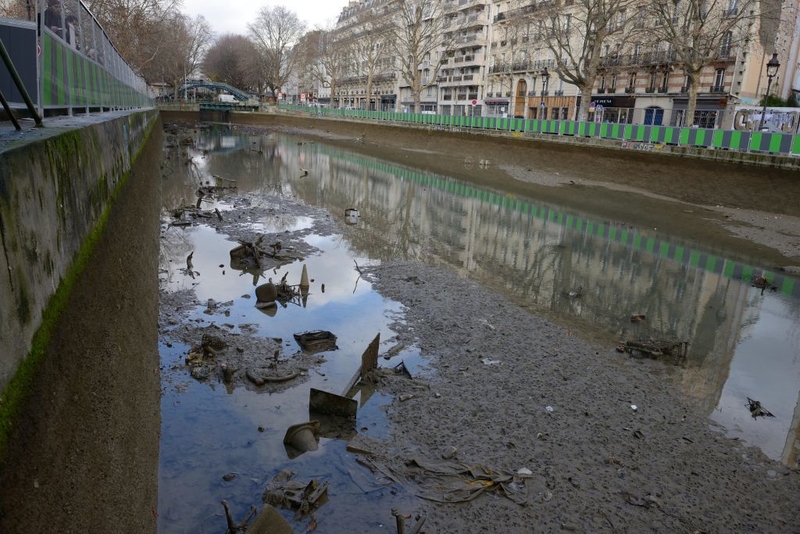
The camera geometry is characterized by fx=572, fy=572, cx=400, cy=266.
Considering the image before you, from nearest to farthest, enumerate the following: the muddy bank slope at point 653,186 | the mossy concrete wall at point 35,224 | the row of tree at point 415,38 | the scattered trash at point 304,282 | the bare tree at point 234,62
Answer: the mossy concrete wall at point 35,224 < the scattered trash at point 304,282 < the muddy bank slope at point 653,186 < the row of tree at point 415,38 < the bare tree at point 234,62

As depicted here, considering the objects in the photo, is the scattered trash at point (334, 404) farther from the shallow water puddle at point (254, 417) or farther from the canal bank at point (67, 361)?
the canal bank at point (67, 361)

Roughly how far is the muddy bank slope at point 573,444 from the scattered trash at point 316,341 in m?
1.28

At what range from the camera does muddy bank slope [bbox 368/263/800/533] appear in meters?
5.18

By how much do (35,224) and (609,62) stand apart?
4998 cm

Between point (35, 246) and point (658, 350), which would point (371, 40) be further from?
point (35, 246)

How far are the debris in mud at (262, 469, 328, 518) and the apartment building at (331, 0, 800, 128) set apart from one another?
24.7 m

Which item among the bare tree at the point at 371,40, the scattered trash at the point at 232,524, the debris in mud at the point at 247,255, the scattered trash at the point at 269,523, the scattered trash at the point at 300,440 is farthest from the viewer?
the bare tree at the point at 371,40

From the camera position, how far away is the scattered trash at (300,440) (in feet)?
19.6

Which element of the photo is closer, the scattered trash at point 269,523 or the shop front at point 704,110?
the scattered trash at point 269,523

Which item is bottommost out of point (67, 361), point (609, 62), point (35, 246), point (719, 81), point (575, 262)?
point (575, 262)

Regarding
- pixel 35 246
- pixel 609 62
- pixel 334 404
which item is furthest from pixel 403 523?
pixel 609 62

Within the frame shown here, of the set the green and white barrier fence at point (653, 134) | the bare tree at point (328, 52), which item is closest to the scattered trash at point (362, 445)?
the green and white barrier fence at point (653, 134)

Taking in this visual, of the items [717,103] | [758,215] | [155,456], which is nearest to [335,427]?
[155,456]

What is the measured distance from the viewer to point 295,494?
17.3ft
